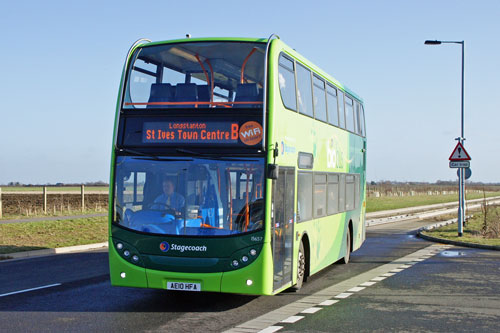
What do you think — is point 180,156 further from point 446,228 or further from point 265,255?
point 446,228

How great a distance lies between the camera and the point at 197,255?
396 inches

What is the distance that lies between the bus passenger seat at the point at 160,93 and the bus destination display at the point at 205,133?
406 millimetres

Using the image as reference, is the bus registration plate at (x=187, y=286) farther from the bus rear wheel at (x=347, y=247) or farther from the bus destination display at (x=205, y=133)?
the bus rear wheel at (x=347, y=247)

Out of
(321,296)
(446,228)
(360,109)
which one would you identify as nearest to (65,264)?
(321,296)

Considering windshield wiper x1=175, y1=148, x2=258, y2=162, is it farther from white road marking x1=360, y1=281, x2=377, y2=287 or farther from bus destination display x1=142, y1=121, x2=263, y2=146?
white road marking x1=360, y1=281, x2=377, y2=287

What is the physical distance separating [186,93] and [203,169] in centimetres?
123

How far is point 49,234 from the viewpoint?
24094 millimetres

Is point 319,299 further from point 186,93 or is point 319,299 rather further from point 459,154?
point 459,154

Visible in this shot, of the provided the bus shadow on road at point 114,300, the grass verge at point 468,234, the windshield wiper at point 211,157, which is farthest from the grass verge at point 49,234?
the grass verge at point 468,234

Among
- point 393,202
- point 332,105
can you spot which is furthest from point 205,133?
point 393,202

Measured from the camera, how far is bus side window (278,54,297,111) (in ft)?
36.0

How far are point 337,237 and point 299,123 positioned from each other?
14.7ft

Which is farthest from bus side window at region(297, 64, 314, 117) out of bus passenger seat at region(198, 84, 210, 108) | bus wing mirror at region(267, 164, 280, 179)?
bus wing mirror at region(267, 164, 280, 179)

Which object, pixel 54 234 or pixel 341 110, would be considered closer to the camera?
pixel 341 110
